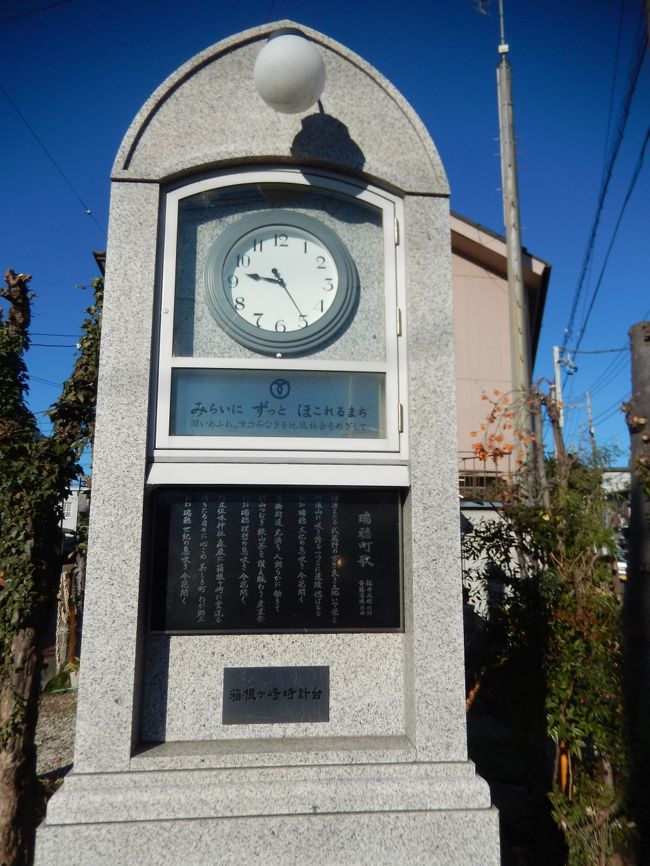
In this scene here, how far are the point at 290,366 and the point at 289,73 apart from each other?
152 centimetres

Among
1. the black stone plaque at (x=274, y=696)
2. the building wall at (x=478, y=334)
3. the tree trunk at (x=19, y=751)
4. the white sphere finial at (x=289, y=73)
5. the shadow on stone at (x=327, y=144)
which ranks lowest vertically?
the tree trunk at (x=19, y=751)

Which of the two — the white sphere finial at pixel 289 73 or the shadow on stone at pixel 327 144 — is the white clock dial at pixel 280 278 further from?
the white sphere finial at pixel 289 73

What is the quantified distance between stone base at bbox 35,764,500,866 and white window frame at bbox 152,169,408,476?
1507 mm

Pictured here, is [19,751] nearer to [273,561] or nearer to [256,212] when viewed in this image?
[273,561]

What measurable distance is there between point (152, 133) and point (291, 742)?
132 inches

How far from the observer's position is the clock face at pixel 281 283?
3.33 m

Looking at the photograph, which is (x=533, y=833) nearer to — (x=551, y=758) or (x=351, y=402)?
(x=551, y=758)

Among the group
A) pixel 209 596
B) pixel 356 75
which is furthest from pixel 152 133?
pixel 209 596

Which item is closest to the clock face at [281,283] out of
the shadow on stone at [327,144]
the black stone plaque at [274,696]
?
the shadow on stone at [327,144]

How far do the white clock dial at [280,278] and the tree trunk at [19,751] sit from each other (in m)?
2.79

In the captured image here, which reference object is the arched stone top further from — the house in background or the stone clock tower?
the house in background

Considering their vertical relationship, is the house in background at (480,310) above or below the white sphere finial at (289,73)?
above

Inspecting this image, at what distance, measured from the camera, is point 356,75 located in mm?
3549

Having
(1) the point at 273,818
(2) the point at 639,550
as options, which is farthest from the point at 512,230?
(1) the point at 273,818
